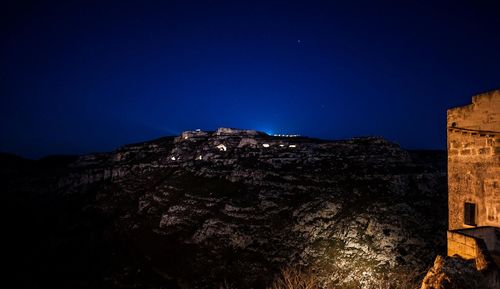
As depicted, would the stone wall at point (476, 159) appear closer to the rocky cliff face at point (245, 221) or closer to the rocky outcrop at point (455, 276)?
the rocky outcrop at point (455, 276)

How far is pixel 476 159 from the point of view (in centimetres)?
1491

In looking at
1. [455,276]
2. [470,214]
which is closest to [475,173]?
[470,214]

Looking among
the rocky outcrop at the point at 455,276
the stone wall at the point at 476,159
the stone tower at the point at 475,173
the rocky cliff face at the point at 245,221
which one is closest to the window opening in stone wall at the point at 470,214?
the stone tower at the point at 475,173

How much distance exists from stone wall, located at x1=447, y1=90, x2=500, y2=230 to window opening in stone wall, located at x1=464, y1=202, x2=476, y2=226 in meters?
0.17

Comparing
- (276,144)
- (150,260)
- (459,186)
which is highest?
(276,144)

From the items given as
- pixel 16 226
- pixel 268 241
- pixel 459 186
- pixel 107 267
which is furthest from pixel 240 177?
pixel 16 226

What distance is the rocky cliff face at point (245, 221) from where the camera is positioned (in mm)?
34656

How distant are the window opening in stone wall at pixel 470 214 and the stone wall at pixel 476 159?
0.55ft

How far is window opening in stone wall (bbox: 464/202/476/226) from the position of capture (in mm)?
15016

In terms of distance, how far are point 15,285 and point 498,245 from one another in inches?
1942

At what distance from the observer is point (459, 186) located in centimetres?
1584

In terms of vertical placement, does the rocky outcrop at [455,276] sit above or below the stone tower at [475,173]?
below

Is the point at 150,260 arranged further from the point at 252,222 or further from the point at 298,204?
the point at 298,204

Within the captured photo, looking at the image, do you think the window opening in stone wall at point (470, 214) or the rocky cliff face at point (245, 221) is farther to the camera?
the rocky cliff face at point (245, 221)
